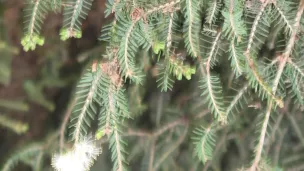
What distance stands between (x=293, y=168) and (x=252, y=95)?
0.46 m

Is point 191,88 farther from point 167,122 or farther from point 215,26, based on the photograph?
point 215,26

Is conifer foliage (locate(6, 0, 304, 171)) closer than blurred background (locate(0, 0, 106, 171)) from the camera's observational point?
Yes

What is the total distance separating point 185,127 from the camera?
63.7 inches

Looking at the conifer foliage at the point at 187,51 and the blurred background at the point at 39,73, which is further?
the blurred background at the point at 39,73

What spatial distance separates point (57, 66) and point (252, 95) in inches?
43.4

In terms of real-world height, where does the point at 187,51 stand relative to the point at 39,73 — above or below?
below

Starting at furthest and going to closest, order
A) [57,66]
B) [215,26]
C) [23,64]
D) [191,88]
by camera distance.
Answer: [23,64] < [57,66] < [191,88] < [215,26]

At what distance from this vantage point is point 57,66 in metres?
2.02

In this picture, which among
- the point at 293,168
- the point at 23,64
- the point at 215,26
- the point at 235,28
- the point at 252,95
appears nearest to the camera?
the point at 235,28

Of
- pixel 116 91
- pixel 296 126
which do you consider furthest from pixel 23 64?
pixel 296 126

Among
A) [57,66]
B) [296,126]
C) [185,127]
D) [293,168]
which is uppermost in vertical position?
[57,66]

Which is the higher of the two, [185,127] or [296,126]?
[185,127]

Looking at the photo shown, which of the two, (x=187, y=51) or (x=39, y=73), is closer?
(x=187, y=51)

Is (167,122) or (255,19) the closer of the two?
(255,19)
